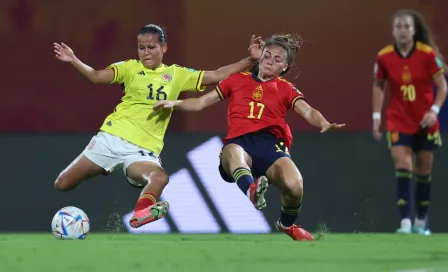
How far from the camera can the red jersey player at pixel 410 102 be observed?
29.4 ft

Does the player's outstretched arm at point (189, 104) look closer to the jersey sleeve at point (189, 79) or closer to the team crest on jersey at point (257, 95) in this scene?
the team crest on jersey at point (257, 95)

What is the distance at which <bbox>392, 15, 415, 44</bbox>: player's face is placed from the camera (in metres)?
8.90

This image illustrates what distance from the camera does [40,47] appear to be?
34.6 ft

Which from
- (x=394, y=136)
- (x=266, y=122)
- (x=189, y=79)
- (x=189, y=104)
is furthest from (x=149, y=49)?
(x=394, y=136)

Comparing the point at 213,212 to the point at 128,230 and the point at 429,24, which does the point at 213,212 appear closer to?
the point at 128,230

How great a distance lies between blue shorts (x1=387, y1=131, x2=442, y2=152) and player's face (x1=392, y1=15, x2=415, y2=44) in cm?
77

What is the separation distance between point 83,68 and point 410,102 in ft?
9.70

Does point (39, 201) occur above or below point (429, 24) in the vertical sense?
below

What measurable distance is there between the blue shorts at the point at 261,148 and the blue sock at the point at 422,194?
2.16 m

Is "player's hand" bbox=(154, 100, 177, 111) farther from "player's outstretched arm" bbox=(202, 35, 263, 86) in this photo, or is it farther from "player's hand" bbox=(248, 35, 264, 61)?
"player's hand" bbox=(248, 35, 264, 61)

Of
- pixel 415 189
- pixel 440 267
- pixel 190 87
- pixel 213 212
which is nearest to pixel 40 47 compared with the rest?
pixel 213 212

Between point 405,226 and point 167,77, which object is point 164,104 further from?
point 405,226

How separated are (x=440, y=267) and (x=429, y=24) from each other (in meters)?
5.91

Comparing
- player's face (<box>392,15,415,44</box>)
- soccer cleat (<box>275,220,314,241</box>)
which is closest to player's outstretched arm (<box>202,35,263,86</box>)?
soccer cleat (<box>275,220,314,241</box>)
